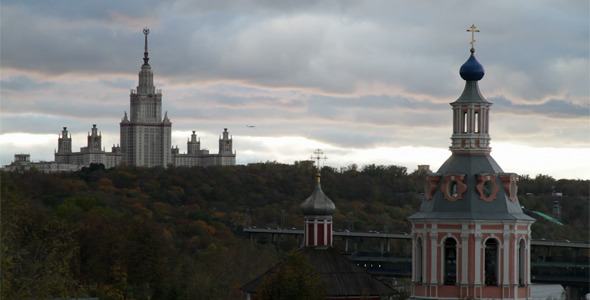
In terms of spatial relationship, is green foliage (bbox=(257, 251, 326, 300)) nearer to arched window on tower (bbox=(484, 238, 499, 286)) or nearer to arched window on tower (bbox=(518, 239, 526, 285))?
arched window on tower (bbox=(484, 238, 499, 286))

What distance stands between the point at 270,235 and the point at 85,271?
175ft

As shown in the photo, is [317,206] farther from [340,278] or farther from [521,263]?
[521,263]

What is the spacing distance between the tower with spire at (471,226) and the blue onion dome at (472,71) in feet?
2.27

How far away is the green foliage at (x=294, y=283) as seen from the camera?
180 ft

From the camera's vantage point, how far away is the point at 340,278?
61250 millimetres

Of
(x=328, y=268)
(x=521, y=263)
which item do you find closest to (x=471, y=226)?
(x=521, y=263)

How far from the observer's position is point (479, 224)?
5006cm

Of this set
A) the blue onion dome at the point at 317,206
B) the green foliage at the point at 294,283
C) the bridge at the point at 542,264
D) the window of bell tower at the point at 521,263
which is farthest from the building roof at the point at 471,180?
the bridge at the point at 542,264

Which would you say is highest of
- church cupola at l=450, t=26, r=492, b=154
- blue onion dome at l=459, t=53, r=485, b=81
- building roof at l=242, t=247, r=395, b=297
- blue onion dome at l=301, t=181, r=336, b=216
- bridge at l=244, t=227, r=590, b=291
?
blue onion dome at l=459, t=53, r=485, b=81

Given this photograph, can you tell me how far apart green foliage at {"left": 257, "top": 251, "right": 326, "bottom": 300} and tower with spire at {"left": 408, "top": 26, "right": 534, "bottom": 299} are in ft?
18.0

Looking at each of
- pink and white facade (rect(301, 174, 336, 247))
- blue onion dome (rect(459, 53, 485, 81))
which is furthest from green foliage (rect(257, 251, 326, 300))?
blue onion dome (rect(459, 53, 485, 81))

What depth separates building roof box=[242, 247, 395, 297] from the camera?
6034cm

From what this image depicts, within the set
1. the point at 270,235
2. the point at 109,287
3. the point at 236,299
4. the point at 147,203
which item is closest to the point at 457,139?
the point at 109,287

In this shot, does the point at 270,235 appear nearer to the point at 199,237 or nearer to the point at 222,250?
the point at 199,237
